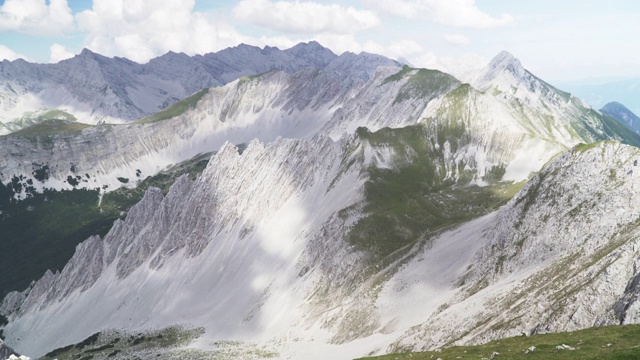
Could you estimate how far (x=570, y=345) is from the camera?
172 ft

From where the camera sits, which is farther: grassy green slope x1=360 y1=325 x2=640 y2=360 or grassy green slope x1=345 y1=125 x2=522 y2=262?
grassy green slope x1=345 y1=125 x2=522 y2=262

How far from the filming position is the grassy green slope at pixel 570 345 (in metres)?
45.7

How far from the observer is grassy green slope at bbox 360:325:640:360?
45741 mm

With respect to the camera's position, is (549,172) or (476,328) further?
(549,172)

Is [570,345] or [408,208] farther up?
[408,208]

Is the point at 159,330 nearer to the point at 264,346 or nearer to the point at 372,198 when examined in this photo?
the point at 264,346

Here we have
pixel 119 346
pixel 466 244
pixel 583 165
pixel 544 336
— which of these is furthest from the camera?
pixel 119 346

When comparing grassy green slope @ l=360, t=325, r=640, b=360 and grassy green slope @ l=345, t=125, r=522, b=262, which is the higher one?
A: grassy green slope @ l=345, t=125, r=522, b=262

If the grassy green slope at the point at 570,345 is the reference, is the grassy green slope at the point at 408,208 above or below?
above

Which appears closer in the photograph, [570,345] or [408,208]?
[570,345]

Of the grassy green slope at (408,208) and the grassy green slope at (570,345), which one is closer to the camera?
the grassy green slope at (570,345)

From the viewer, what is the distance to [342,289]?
142625 mm

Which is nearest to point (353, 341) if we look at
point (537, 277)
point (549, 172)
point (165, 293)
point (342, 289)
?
point (342, 289)

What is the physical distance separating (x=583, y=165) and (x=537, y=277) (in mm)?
31032
